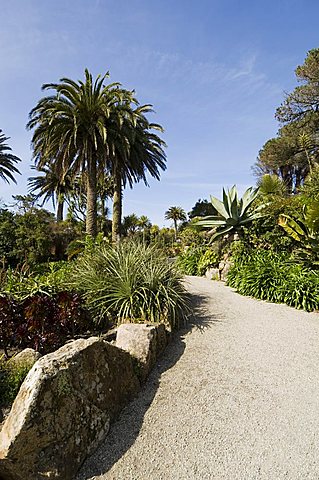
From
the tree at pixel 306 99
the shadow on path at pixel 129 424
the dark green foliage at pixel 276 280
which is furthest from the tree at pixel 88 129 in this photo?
the tree at pixel 306 99

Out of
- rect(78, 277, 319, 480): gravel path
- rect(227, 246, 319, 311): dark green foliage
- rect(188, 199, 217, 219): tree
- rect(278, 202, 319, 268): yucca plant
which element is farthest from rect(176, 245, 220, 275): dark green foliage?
rect(188, 199, 217, 219): tree

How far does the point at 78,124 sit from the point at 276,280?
1027 centimetres

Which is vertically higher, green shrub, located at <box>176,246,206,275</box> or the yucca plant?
the yucca plant

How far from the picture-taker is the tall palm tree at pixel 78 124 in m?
12.5

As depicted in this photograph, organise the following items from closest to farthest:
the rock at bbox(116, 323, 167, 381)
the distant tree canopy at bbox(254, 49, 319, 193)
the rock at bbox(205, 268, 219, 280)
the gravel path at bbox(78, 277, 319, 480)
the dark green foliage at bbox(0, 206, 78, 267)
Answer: the gravel path at bbox(78, 277, 319, 480), the rock at bbox(116, 323, 167, 381), the rock at bbox(205, 268, 219, 280), the dark green foliage at bbox(0, 206, 78, 267), the distant tree canopy at bbox(254, 49, 319, 193)

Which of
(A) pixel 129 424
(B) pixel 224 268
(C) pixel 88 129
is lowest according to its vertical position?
(A) pixel 129 424

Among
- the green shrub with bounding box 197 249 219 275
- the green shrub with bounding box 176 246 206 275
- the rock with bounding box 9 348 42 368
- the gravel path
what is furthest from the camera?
the green shrub with bounding box 176 246 206 275

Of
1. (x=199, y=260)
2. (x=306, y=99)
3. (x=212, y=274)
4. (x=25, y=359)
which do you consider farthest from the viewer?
(x=306, y=99)

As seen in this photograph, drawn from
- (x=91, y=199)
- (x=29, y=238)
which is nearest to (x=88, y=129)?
(x=91, y=199)

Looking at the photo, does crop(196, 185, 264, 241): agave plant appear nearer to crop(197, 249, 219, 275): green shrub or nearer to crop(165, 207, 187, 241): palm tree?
crop(197, 249, 219, 275): green shrub

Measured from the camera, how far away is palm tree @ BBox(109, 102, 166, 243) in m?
13.1

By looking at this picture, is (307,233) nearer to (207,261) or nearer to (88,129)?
(207,261)

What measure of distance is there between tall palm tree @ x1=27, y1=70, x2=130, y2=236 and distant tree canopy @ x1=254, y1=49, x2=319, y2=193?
11.2 metres

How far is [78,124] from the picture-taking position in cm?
1250
